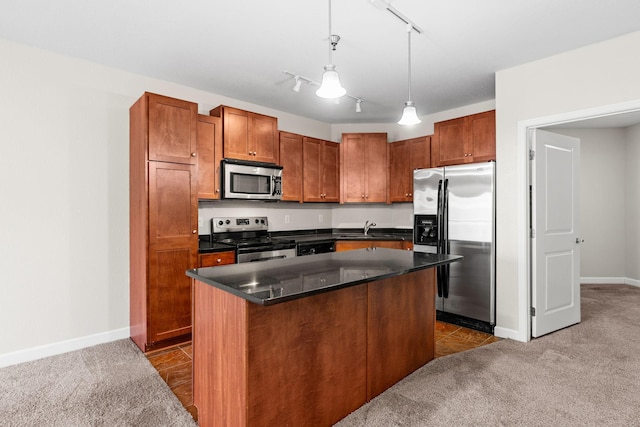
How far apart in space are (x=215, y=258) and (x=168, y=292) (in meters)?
0.54

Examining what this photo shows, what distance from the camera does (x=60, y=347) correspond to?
3.11 metres

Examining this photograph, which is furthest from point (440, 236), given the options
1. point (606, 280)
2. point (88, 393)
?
point (606, 280)

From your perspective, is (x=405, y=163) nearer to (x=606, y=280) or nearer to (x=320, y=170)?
(x=320, y=170)

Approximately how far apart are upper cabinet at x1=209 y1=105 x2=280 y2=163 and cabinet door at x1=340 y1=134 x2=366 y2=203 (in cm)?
118

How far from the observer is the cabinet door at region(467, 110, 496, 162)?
384 cm

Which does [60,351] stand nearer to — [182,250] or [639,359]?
[182,250]

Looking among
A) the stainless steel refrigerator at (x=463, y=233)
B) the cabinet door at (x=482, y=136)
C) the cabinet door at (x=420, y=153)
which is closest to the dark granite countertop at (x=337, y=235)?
the stainless steel refrigerator at (x=463, y=233)

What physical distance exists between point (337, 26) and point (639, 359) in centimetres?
370

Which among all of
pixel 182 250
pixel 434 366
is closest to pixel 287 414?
pixel 434 366

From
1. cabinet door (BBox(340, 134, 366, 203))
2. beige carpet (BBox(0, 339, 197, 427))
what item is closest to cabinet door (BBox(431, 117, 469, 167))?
cabinet door (BBox(340, 134, 366, 203))

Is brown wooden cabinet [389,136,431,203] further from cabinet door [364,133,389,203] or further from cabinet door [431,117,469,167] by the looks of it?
cabinet door [431,117,469,167]

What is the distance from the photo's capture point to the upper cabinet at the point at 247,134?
Answer: 155 inches

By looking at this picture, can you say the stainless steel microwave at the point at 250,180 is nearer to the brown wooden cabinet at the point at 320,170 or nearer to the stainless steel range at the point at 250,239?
the stainless steel range at the point at 250,239

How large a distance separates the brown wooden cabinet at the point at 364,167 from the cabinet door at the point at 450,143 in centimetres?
85
